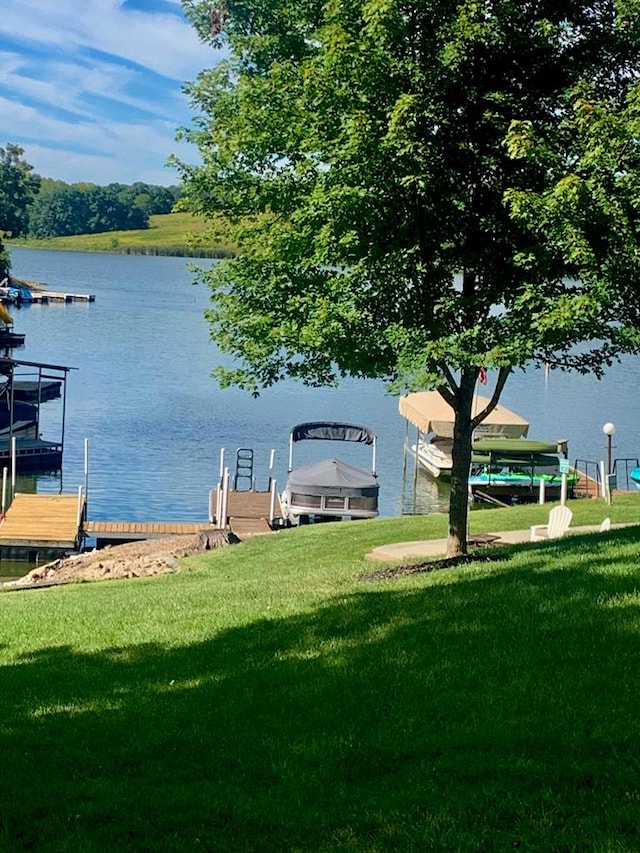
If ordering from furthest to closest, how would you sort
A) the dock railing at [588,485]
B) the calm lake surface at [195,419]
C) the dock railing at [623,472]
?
the dock railing at [623,472], the calm lake surface at [195,419], the dock railing at [588,485]

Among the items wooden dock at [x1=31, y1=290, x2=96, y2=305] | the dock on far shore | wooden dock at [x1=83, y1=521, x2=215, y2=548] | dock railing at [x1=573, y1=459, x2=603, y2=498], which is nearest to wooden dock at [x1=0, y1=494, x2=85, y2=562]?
wooden dock at [x1=83, y1=521, x2=215, y2=548]

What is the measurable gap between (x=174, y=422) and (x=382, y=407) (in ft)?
45.1

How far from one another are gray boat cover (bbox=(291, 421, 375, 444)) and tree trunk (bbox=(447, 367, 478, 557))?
21.8 meters

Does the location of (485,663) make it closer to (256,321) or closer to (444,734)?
(444,734)

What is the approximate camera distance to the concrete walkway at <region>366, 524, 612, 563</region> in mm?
18266

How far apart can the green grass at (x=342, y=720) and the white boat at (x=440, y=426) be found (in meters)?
31.5

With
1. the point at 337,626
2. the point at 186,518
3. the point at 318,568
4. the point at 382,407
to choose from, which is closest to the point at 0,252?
the point at 382,407

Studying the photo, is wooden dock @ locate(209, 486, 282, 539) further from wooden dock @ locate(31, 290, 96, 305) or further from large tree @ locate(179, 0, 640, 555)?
wooden dock @ locate(31, 290, 96, 305)

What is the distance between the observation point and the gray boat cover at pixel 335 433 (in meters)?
38.7

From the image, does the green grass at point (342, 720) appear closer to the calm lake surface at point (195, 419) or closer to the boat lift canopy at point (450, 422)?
the calm lake surface at point (195, 419)

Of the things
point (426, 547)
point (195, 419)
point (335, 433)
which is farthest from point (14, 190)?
point (426, 547)

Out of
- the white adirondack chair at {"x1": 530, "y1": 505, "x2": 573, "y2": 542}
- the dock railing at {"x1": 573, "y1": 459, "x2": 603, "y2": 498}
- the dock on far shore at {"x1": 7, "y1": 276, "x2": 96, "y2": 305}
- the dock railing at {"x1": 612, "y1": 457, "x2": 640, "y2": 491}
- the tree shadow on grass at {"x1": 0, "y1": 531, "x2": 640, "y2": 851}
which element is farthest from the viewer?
the dock on far shore at {"x1": 7, "y1": 276, "x2": 96, "y2": 305}

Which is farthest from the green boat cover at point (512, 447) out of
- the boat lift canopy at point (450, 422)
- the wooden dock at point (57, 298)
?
the wooden dock at point (57, 298)

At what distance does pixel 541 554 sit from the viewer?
14.4 metres
